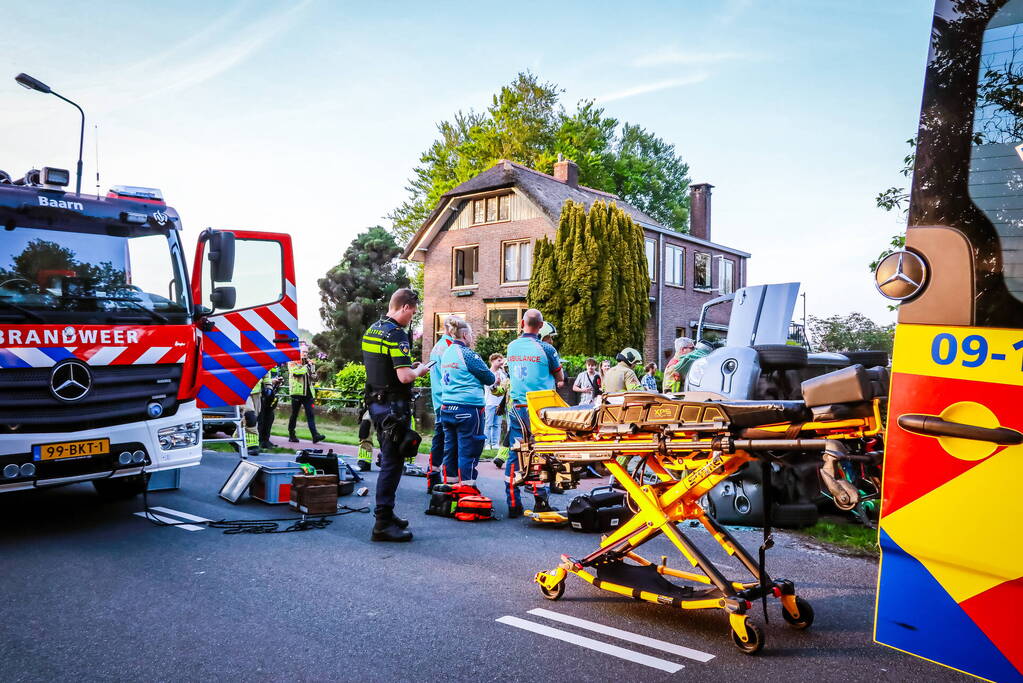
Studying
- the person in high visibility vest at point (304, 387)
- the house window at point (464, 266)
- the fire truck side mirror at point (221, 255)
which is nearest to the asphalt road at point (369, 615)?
the fire truck side mirror at point (221, 255)

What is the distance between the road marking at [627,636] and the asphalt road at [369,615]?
0.05ft

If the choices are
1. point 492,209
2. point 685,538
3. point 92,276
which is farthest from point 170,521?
point 492,209

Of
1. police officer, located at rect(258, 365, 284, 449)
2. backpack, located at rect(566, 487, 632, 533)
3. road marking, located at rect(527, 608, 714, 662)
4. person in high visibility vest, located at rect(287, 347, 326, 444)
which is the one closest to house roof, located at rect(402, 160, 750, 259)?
person in high visibility vest, located at rect(287, 347, 326, 444)

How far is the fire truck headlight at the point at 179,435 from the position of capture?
6.70 meters

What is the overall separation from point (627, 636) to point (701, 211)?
109 feet

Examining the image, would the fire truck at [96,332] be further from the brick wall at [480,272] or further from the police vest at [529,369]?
the brick wall at [480,272]

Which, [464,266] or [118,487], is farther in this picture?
[464,266]

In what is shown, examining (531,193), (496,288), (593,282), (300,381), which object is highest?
(531,193)

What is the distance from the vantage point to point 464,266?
32.7 meters

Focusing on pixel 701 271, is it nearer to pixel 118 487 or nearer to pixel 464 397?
pixel 464 397

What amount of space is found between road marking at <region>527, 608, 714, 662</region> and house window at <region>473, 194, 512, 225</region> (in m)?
26.9

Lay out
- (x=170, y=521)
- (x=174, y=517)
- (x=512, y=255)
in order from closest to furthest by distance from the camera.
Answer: (x=170, y=521)
(x=174, y=517)
(x=512, y=255)

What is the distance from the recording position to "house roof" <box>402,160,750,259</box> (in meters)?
29.4

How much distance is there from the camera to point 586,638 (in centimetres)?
415
